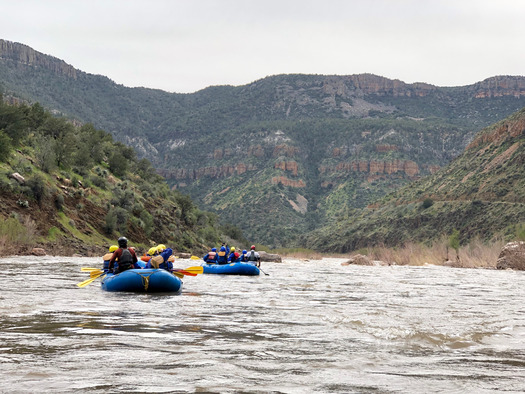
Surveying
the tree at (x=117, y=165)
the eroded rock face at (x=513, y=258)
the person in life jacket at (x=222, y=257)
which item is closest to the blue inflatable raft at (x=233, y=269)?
the person in life jacket at (x=222, y=257)

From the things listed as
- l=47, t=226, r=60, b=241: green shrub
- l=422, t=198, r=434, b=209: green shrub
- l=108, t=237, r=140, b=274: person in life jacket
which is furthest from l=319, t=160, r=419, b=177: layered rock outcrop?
l=108, t=237, r=140, b=274: person in life jacket

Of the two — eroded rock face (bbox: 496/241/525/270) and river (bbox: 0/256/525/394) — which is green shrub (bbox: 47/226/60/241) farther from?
eroded rock face (bbox: 496/241/525/270)

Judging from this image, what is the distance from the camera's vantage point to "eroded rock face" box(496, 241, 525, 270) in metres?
42.6

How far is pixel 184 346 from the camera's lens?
31.9ft

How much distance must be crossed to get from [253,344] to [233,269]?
80.3ft

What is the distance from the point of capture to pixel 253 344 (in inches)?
400

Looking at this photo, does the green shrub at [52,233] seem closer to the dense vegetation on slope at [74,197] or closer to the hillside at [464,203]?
the dense vegetation on slope at [74,197]

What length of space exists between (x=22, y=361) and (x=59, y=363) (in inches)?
19.8

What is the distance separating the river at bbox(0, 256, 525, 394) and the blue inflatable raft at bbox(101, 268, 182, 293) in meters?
0.52

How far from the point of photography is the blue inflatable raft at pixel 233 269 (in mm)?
34312

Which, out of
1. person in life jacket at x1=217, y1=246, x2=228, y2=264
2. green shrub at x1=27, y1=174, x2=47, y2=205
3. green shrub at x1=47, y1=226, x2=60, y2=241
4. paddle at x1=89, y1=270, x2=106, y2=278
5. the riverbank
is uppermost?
green shrub at x1=27, y1=174, x2=47, y2=205

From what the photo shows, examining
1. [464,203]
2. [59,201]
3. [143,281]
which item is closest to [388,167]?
[464,203]

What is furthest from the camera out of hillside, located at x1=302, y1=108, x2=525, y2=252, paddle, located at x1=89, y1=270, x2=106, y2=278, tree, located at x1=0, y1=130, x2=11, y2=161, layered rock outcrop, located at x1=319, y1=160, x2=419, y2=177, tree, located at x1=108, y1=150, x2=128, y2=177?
layered rock outcrop, located at x1=319, y1=160, x2=419, y2=177

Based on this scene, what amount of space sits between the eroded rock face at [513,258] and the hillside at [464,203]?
2349cm
